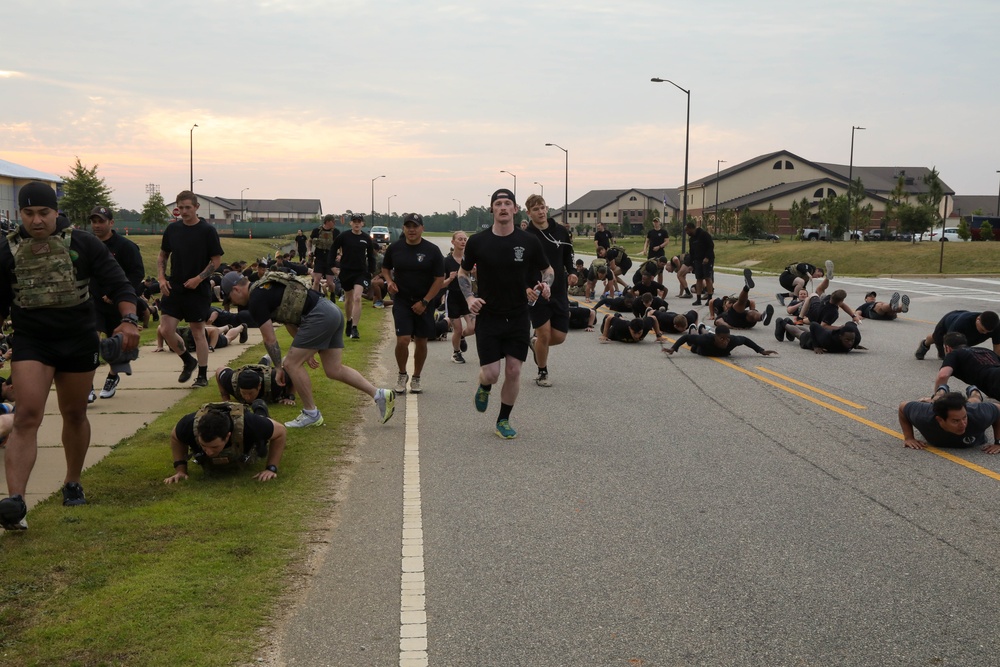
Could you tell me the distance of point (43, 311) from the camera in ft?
19.3

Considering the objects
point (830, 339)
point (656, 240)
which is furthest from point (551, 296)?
point (656, 240)

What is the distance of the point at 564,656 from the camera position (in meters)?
4.15

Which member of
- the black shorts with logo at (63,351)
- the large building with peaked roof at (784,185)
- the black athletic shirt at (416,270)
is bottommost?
the black shorts with logo at (63,351)

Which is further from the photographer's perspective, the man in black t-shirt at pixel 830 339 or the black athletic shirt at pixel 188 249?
the man in black t-shirt at pixel 830 339

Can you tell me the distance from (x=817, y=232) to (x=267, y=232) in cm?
5816

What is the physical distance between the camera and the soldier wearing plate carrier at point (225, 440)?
673 centimetres

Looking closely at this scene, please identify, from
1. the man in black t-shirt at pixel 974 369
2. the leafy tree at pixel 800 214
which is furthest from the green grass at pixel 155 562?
the leafy tree at pixel 800 214

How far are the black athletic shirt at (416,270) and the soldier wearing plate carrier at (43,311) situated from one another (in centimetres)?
486

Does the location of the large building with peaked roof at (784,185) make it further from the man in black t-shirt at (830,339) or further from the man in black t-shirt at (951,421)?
the man in black t-shirt at (951,421)

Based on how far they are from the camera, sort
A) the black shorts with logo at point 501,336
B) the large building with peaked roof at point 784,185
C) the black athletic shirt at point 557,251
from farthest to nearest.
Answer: the large building with peaked roof at point 784,185 < the black athletic shirt at point 557,251 < the black shorts with logo at point 501,336

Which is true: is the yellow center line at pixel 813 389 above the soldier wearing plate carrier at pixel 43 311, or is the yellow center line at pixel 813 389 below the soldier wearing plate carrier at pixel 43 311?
below

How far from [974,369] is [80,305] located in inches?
296

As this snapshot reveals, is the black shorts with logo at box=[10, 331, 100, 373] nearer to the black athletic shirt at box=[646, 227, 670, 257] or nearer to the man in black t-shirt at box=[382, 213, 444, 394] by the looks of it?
the man in black t-shirt at box=[382, 213, 444, 394]

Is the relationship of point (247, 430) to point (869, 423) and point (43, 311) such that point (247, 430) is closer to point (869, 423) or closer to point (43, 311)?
point (43, 311)
